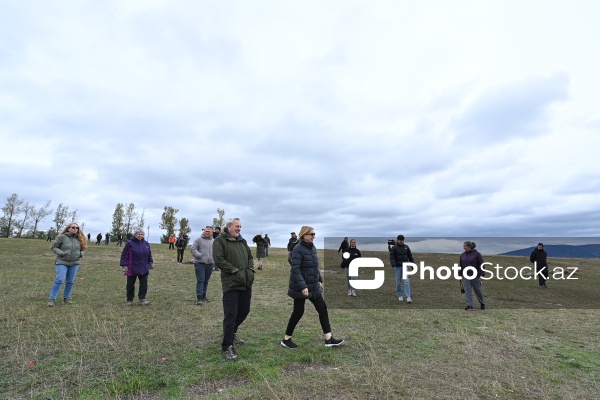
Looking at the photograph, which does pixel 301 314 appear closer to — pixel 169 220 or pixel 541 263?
pixel 541 263

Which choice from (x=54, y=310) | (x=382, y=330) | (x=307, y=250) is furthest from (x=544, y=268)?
(x=54, y=310)

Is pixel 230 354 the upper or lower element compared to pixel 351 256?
lower

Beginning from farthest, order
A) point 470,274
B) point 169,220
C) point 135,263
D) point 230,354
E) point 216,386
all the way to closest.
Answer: point 169,220
point 470,274
point 135,263
point 230,354
point 216,386

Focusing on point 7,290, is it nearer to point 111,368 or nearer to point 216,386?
point 111,368

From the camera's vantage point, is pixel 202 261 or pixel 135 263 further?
pixel 202 261

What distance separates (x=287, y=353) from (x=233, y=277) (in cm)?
161

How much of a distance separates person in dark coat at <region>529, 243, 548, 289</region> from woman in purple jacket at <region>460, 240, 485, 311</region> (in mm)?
9428

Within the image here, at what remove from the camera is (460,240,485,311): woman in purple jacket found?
36.8 feet

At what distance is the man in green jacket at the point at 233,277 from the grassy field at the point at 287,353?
A: 0.40m

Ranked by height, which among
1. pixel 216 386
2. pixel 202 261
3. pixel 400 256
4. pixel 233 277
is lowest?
pixel 216 386

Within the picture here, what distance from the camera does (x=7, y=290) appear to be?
11680 millimetres

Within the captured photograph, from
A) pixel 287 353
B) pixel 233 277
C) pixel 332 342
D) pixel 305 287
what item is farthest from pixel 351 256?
pixel 233 277

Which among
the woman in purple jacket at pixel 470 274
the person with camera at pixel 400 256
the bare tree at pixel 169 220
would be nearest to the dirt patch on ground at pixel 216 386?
the person with camera at pixel 400 256

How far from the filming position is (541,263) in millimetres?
18484
